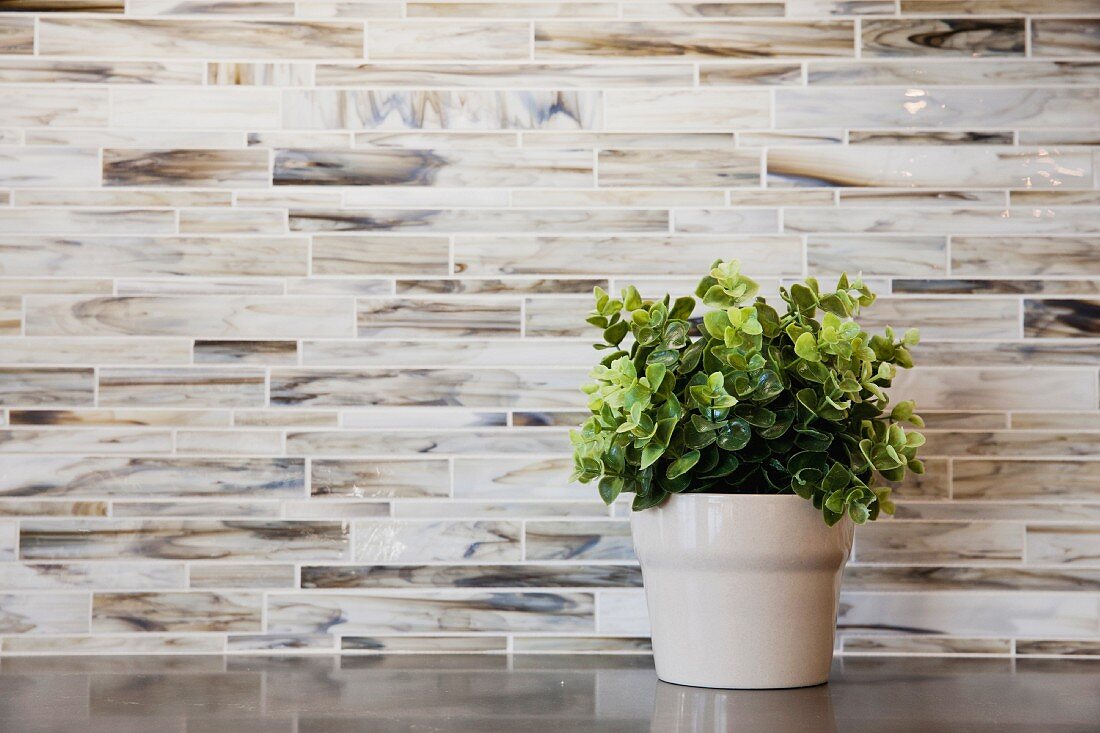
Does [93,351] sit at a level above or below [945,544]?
above

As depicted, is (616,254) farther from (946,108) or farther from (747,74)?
(946,108)

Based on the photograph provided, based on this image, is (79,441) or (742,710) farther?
(79,441)

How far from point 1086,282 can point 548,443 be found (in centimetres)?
72

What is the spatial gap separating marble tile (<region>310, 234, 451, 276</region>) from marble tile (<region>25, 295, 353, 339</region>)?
1.8 inches

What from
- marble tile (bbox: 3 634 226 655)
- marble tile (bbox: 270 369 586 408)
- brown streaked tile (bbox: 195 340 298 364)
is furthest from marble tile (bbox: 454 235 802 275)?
marble tile (bbox: 3 634 226 655)

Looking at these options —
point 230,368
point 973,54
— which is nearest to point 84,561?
point 230,368

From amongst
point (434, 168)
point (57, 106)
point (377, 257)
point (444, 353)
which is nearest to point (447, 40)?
point (434, 168)

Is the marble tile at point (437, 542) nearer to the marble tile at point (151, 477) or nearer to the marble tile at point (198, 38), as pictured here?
the marble tile at point (151, 477)

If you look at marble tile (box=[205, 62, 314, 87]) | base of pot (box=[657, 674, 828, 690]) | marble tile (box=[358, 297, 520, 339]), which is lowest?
base of pot (box=[657, 674, 828, 690])

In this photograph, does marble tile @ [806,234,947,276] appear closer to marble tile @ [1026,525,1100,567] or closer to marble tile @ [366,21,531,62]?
marble tile @ [1026,525,1100,567]

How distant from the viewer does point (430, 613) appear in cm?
120

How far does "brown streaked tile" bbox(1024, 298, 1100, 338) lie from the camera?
1.22 m

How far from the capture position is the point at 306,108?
1.24m

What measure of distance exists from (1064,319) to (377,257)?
34.7 inches
